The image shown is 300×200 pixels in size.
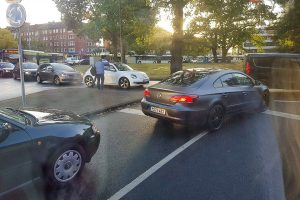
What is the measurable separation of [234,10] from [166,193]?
567 inches

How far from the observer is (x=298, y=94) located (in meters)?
13.1

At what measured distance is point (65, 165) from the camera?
4410mm

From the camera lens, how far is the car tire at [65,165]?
419 centimetres

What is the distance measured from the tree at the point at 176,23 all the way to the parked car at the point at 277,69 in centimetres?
613

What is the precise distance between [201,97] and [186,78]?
2.88 feet

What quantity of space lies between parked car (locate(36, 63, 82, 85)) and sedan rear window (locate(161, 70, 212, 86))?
39.7 ft

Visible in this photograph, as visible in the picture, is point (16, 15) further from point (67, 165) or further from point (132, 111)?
point (67, 165)

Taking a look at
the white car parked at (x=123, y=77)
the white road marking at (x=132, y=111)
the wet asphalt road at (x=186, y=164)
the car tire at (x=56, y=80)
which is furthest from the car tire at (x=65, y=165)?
the car tire at (x=56, y=80)

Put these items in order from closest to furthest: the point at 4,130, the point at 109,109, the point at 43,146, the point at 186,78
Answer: the point at 4,130 < the point at 43,146 < the point at 186,78 < the point at 109,109

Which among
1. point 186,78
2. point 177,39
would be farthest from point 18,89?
point 186,78

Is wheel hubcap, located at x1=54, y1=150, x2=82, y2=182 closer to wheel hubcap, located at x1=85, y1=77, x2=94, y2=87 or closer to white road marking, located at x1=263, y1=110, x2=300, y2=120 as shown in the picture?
white road marking, located at x1=263, y1=110, x2=300, y2=120

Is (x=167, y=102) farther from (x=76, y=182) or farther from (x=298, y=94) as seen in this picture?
(x=298, y=94)

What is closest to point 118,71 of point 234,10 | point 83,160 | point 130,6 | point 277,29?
point 130,6

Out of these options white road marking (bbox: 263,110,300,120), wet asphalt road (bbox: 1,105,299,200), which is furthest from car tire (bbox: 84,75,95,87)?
white road marking (bbox: 263,110,300,120)
